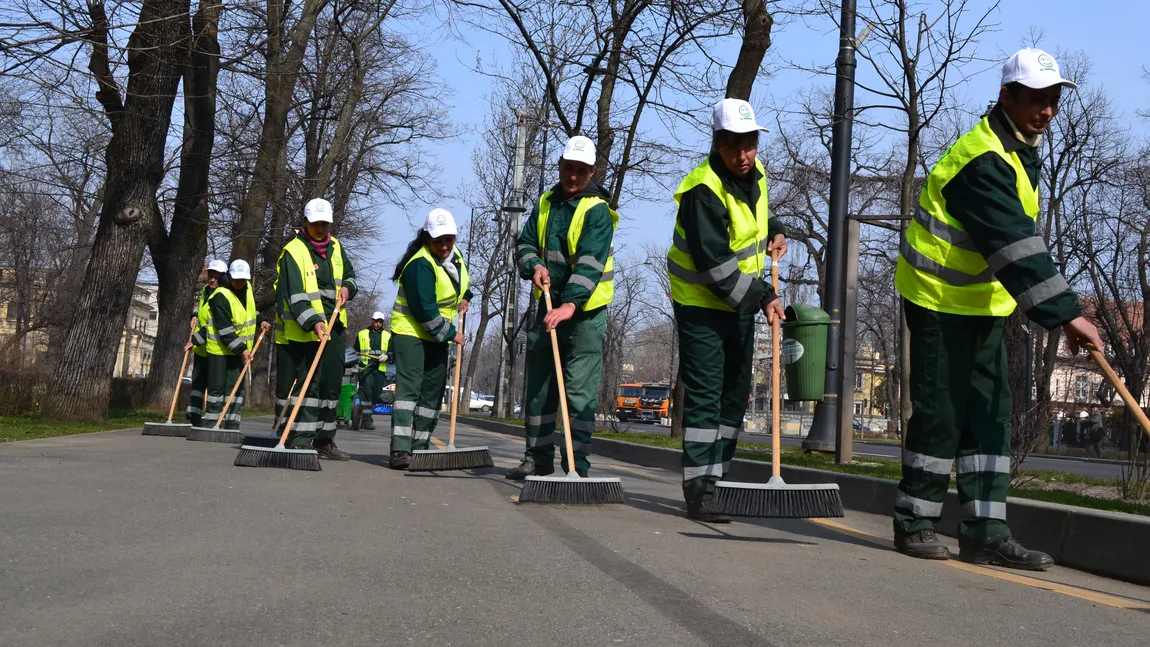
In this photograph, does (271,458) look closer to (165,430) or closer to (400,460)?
(400,460)

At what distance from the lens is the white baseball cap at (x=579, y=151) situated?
8188 millimetres

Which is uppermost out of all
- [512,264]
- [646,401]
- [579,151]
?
[512,264]

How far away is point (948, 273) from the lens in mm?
5723

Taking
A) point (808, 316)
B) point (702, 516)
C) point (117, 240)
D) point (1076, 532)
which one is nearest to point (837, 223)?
point (808, 316)

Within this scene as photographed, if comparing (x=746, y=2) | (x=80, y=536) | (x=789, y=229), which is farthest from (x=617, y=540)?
(x=789, y=229)

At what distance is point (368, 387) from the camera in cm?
2241

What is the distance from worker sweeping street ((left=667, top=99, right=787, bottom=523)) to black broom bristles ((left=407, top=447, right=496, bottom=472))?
2.77 metres

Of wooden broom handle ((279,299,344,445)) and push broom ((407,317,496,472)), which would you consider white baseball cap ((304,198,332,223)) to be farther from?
push broom ((407,317,496,472))

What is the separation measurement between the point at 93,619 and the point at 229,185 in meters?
22.1

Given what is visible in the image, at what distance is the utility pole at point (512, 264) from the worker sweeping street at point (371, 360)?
3.48 m

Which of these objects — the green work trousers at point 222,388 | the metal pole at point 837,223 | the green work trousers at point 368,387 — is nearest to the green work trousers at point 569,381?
the metal pole at point 837,223

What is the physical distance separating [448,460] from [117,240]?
25.8ft

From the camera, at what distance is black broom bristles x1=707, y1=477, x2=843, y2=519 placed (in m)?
5.96

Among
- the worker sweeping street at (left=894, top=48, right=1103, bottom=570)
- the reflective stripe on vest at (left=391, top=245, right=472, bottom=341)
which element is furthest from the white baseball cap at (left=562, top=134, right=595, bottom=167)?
the worker sweeping street at (left=894, top=48, right=1103, bottom=570)
